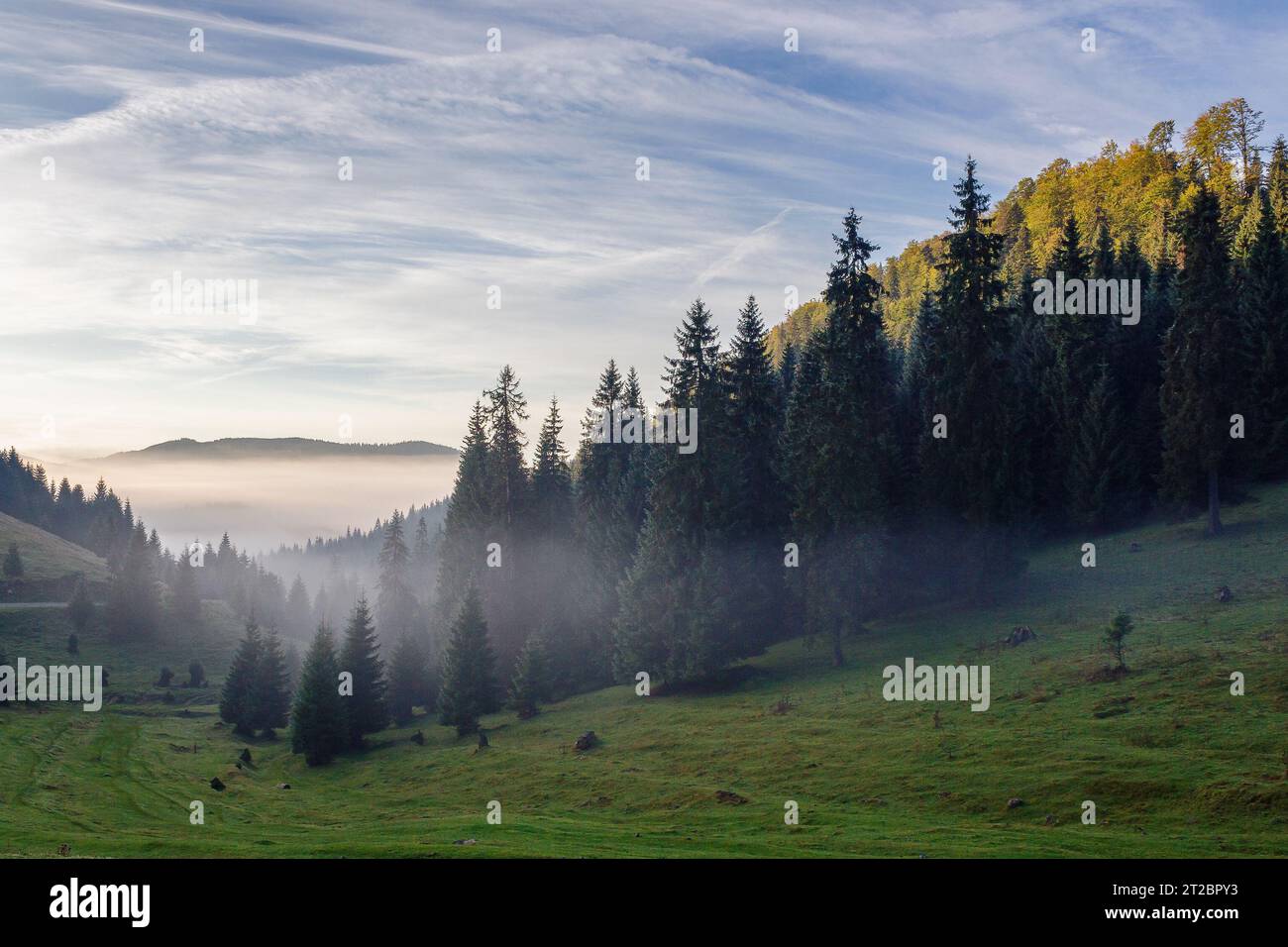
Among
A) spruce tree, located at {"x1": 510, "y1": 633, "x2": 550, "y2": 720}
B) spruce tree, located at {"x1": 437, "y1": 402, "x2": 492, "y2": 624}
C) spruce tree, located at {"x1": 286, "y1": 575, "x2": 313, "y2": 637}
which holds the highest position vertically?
spruce tree, located at {"x1": 437, "y1": 402, "x2": 492, "y2": 624}

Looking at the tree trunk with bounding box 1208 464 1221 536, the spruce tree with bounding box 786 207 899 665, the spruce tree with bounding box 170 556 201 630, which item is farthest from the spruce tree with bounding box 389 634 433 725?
the spruce tree with bounding box 170 556 201 630

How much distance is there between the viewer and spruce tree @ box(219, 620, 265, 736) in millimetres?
81500

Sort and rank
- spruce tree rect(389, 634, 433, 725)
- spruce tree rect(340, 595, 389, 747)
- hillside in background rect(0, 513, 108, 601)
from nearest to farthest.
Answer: spruce tree rect(340, 595, 389, 747), spruce tree rect(389, 634, 433, 725), hillside in background rect(0, 513, 108, 601)

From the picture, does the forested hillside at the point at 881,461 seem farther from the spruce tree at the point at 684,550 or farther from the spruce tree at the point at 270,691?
the spruce tree at the point at 270,691

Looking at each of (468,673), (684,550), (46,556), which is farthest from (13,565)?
(684,550)

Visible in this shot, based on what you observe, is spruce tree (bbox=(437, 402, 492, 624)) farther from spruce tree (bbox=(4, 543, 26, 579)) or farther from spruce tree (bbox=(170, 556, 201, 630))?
spruce tree (bbox=(4, 543, 26, 579))

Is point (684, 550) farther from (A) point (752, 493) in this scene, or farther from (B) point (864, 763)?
(B) point (864, 763)

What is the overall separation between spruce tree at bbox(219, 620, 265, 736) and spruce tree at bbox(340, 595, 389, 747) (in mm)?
16459

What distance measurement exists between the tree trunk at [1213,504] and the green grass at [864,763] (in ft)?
3.06

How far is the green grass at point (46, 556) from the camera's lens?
481ft

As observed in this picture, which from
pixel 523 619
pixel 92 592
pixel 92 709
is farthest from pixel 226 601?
pixel 523 619

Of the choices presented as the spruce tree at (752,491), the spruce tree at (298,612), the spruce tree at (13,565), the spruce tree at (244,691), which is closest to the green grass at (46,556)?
A: the spruce tree at (13,565)

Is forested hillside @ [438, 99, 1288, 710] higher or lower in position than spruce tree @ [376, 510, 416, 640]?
higher

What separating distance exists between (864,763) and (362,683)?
46.0m
